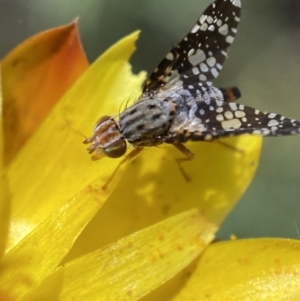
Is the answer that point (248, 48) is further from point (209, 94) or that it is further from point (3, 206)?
point (3, 206)

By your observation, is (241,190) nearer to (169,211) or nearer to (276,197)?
(169,211)

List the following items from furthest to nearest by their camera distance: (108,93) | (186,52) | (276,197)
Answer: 1. (276,197)
2. (186,52)
3. (108,93)

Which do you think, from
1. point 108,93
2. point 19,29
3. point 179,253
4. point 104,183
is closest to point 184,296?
point 179,253

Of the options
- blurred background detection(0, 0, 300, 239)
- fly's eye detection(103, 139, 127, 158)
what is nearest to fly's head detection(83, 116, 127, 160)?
fly's eye detection(103, 139, 127, 158)

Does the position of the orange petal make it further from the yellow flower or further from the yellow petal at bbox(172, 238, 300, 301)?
the yellow petal at bbox(172, 238, 300, 301)

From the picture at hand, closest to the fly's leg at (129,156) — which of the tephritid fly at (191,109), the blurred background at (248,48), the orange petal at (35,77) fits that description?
the tephritid fly at (191,109)

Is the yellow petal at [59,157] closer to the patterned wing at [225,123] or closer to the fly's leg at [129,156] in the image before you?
the fly's leg at [129,156]

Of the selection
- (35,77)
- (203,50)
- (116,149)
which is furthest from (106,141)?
(203,50)
